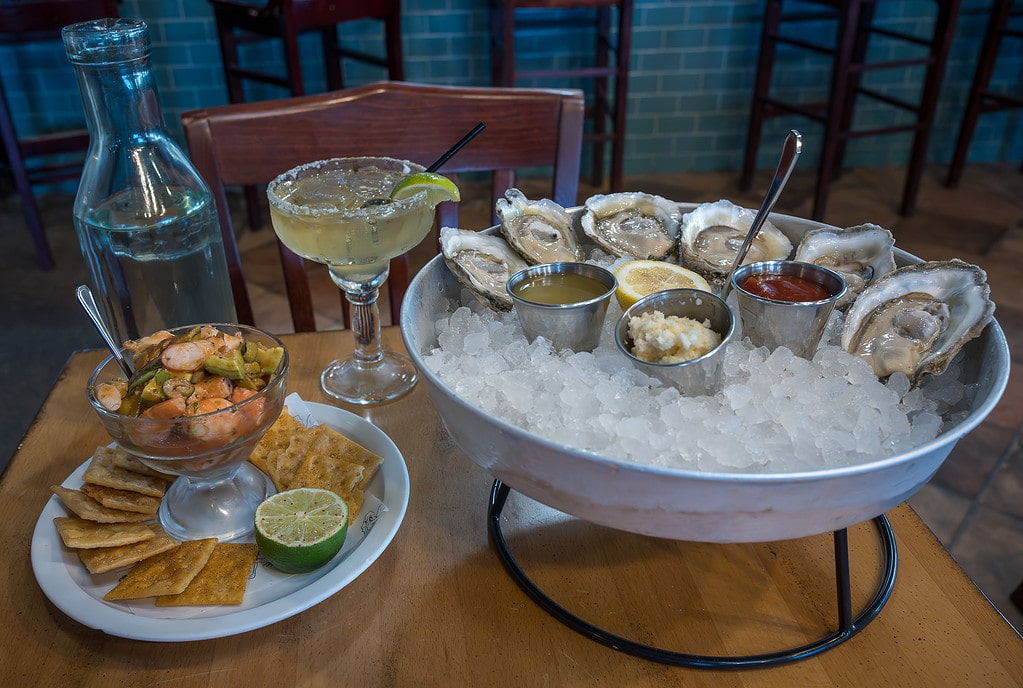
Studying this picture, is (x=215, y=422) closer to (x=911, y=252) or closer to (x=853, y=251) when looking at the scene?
(x=853, y=251)

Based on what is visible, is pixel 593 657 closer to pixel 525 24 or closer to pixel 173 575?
pixel 173 575

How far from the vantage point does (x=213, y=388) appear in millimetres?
694

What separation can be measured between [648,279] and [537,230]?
17 centimetres

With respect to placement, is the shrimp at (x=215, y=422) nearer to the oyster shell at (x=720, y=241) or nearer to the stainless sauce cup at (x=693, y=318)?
the stainless sauce cup at (x=693, y=318)

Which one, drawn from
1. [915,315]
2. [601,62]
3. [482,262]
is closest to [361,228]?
[482,262]

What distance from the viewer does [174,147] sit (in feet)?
3.07

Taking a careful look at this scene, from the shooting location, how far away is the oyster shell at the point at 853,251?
0.85 meters

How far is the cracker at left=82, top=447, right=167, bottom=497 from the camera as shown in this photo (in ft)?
2.39

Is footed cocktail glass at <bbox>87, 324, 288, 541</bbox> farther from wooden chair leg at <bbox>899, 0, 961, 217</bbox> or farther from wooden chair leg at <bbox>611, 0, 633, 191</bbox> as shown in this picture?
wooden chair leg at <bbox>899, 0, 961, 217</bbox>

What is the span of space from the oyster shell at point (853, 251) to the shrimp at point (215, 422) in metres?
0.62

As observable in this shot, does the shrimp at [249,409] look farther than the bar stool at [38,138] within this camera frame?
No

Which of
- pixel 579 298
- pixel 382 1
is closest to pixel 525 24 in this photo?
pixel 382 1

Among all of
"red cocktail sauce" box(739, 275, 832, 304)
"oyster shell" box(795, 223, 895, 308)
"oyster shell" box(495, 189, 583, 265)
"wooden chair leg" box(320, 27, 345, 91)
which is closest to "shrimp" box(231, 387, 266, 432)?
"oyster shell" box(495, 189, 583, 265)

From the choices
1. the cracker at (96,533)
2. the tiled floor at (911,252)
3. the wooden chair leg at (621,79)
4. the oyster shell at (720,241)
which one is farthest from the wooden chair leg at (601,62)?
the cracker at (96,533)
